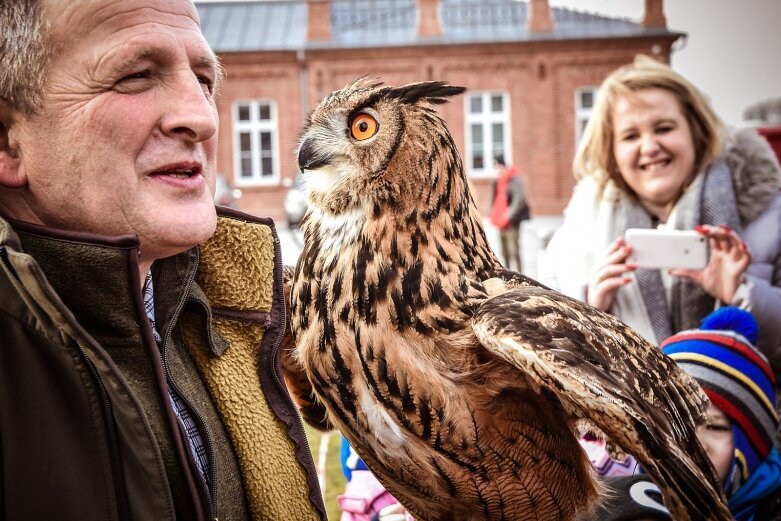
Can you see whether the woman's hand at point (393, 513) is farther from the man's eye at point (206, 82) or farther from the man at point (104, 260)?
the man's eye at point (206, 82)

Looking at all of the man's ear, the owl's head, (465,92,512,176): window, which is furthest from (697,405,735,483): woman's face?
(465,92,512,176): window

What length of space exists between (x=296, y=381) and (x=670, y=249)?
1.43m

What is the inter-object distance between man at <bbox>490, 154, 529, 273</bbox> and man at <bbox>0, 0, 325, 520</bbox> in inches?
366

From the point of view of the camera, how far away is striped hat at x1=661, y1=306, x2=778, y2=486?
6.66 feet

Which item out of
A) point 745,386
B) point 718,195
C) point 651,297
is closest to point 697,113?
point 718,195

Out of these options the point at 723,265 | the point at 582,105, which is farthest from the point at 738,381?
the point at 582,105

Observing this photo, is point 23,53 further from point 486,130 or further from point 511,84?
point 511,84

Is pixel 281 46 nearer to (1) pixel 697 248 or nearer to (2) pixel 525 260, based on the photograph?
(2) pixel 525 260

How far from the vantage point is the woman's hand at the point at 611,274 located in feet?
7.82

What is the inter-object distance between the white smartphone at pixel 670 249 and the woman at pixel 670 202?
55 millimetres

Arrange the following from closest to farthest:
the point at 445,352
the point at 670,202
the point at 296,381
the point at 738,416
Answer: the point at 445,352 → the point at 296,381 → the point at 738,416 → the point at 670,202

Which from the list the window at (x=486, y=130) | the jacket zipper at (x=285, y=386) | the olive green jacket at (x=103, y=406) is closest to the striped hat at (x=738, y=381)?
the jacket zipper at (x=285, y=386)

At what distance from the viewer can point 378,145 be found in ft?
4.63

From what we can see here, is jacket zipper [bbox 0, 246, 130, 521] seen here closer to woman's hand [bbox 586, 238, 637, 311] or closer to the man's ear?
the man's ear
